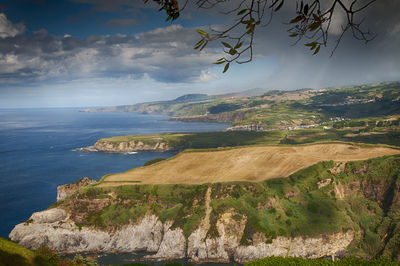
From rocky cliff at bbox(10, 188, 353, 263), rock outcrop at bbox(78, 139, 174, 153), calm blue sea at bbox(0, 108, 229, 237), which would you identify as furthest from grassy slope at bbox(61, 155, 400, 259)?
rock outcrop at bbox(78, 139, 174, 153)

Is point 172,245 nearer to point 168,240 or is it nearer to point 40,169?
point 168,240

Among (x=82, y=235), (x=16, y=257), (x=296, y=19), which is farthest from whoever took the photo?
(x=82, y=235)

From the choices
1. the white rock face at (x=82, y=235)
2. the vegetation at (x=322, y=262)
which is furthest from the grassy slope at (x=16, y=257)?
the white rock face at (x=82, y=235)

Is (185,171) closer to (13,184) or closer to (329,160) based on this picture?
(329,160)

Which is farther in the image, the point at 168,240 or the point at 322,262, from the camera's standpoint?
the point at 168,240

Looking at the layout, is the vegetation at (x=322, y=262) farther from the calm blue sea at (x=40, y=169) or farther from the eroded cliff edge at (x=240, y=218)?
the calm blue sea at (x=40, y=169)

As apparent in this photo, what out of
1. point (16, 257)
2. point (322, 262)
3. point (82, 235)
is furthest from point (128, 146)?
point (16, 257)

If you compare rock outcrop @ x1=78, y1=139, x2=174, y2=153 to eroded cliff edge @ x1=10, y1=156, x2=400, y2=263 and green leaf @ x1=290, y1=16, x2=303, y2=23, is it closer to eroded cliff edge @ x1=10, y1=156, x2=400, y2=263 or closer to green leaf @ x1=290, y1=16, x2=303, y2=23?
eroded cliff edge @ x1=10, y1=156, x2=400, y2=263
